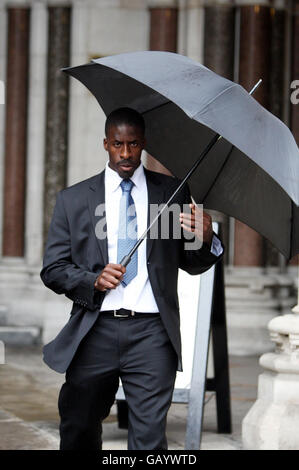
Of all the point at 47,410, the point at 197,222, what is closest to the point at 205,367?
the point at 47,410

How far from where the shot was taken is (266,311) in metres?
10.2

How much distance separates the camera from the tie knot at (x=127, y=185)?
405 cm

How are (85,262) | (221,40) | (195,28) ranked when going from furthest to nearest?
→ (195,28) < (221,40) < (85,262)

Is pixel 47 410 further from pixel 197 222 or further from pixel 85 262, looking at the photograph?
pixel 197 222

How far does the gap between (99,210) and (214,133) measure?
2.38ft

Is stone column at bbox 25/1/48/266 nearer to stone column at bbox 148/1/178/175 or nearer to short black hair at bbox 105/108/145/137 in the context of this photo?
stone column at bbox 148/1/178/175

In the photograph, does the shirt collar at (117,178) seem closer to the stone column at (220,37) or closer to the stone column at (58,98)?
the stone column at (220,37)

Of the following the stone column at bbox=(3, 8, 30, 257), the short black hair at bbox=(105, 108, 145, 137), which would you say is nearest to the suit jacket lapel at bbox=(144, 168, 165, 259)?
the short black hair at bbox=(105, 108, 145, 137)

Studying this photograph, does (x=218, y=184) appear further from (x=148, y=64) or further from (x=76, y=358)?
(x=76, y=358)

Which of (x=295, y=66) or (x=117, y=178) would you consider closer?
(x=117, y=178)

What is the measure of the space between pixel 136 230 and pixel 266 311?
6.36 meters

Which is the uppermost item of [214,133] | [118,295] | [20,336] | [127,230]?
[214,133]

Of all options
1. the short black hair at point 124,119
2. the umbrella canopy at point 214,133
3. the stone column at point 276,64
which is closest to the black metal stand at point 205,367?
the umbrella canopy at point 214,133

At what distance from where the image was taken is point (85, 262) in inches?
158
